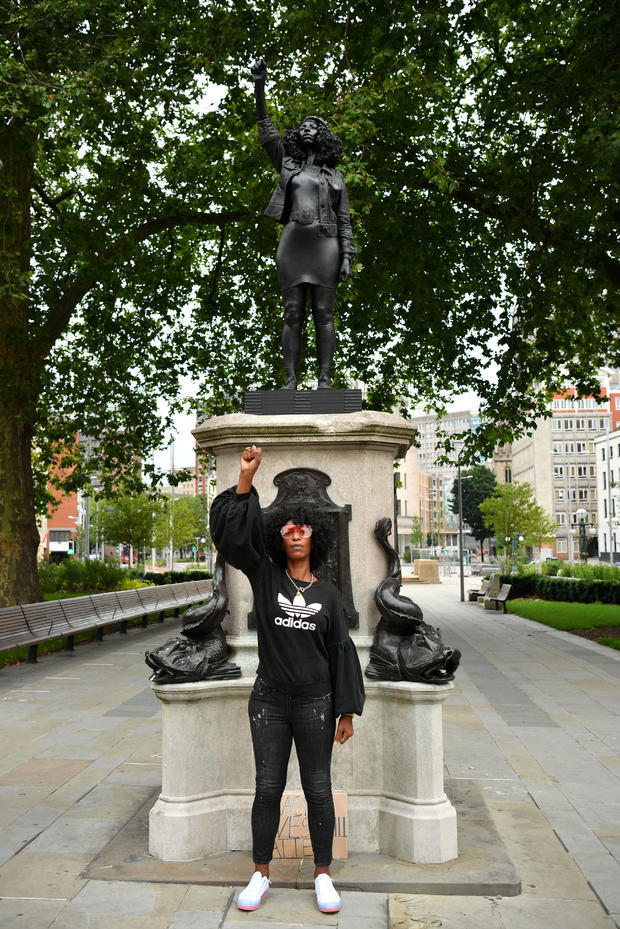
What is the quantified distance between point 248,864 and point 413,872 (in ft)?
2.95

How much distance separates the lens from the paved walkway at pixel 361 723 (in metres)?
3.87

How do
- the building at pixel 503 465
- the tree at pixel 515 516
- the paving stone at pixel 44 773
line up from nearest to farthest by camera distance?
the paving stone at pixel 44 773
the tree at pixel 515 516
the building at pixel 503 465

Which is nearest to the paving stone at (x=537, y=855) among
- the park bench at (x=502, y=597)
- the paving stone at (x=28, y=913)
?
the paving stone at (x=28, y=913)

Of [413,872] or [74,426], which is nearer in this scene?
[413,872]

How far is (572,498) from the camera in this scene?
90.4m

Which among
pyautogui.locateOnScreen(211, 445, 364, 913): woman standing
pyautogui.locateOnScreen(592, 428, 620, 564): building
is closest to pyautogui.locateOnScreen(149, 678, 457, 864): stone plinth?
pyautogui.locateOnScreen(211, 445, 364, 913): woman standing

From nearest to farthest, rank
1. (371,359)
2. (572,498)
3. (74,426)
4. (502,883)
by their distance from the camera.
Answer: (502,883) → (74,426) → (371,359) → (572,498)

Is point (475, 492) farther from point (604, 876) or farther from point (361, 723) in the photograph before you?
point (604, 876)

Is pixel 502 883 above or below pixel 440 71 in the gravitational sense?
below

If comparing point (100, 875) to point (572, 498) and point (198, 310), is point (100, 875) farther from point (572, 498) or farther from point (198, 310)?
point (572, 498)

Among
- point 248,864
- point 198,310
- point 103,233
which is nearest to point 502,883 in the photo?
point 248,864

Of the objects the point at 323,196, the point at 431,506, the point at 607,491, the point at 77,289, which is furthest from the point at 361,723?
the point at 431,506

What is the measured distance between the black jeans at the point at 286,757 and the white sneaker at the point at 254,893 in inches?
3.2

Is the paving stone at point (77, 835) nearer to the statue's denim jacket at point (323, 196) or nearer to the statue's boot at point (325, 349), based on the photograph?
the statue's boot at point (325, 349)
